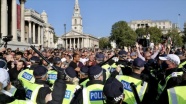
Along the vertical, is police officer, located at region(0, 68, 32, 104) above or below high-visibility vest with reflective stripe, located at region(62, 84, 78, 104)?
above

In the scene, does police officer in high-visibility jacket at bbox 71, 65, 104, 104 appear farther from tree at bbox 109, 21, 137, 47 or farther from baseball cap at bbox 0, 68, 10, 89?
tree at bbox 109, 21, 137, 47

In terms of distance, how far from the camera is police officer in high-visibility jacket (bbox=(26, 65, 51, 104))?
17.1 ft

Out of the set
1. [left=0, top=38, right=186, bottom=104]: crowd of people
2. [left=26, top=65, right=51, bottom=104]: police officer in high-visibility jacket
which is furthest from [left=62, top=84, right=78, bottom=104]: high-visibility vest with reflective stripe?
[left=26, top=65, right=51, bottom=104]: police officer in high-visibility jacket

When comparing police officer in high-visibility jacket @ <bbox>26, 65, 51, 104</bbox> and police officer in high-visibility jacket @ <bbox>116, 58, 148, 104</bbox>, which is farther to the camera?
police officer in high-visibility jacket @ <bbox>116, 58, 148, 104</bbox>

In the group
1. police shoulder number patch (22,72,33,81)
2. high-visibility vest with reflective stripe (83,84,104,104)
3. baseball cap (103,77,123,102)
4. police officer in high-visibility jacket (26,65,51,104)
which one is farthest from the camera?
police shoulder number patch (22,72,33,81)

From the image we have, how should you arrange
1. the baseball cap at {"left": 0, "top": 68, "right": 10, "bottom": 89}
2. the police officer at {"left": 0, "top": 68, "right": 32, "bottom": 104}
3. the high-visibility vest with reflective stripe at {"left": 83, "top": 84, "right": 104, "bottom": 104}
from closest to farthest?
1. the police officer at {"left": 0, "top": 68, "right": 32, "bottom": 104}
2. the baseball cap at {"left": 0, "top": 68, "right": 10, "bottom": 89}
3. the high-visibility vest with reflective stripe at {"left": 83, "top": 84, "right": 104, "bottom": 104}

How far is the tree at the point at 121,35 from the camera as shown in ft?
425

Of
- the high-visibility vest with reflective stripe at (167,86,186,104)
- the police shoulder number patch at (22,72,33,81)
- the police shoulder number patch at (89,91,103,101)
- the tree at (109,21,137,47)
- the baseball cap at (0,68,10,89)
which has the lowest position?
the police shoulder number patch at (89,91,103,101)

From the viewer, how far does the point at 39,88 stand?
5531 millimetres

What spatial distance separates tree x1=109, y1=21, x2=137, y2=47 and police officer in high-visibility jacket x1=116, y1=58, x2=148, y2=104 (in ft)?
399

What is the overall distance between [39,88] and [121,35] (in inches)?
4975

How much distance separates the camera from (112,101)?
12.6ft

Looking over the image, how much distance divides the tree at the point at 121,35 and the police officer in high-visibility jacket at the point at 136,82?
122m

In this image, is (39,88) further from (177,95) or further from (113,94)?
(177,95)
